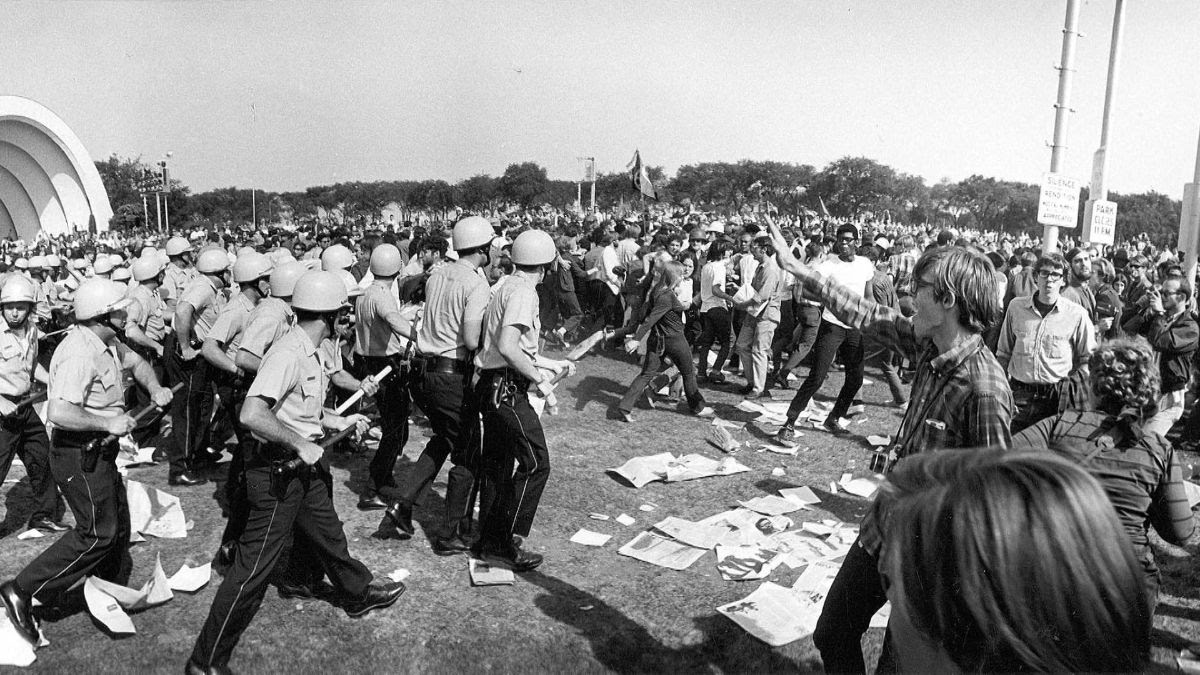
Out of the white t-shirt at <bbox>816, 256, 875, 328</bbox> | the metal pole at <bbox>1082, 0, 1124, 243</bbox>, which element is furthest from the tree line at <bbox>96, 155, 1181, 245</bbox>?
the white t-shirt at <bbox>816, 256, 875, 328</bbox>

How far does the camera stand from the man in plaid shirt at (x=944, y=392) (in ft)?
9.28

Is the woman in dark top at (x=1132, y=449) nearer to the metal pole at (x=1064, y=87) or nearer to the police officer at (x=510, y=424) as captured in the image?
the police officer at (x=510, y=424)

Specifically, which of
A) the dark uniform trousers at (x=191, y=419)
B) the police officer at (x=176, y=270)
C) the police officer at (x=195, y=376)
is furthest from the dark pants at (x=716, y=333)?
the police officer at (x=176, y=270)

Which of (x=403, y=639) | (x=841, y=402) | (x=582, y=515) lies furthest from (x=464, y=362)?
(x=841, y=402)

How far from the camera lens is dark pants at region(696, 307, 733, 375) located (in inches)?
430

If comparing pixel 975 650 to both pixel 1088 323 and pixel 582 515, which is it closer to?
pixel 582 515

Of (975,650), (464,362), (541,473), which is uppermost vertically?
(975,650)

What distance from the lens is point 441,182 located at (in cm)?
6656

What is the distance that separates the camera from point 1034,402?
6.70m

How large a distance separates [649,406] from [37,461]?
6166 mm

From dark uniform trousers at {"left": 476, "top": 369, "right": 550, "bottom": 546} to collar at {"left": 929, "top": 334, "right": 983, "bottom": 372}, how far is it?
2.77 meters

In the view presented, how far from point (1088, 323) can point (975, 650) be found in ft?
20.9

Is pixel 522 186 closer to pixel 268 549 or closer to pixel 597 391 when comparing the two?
pixel 597 391

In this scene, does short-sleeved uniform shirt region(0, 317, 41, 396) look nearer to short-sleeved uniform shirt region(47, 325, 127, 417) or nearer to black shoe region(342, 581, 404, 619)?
short-sleeved uniform shirt region(47, 325, 127, 417)
